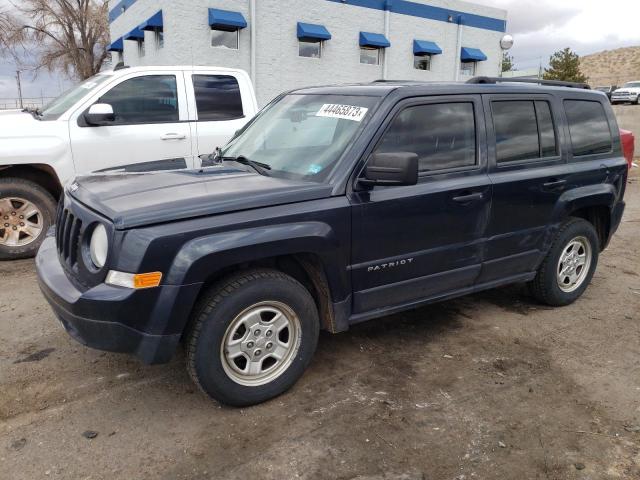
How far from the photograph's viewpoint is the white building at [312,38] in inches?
613

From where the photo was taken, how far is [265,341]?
3.04 meters

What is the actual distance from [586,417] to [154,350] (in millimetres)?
2430

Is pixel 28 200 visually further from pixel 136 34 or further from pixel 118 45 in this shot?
pixel 118 45

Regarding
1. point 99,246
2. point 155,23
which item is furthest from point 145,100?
point 155,23

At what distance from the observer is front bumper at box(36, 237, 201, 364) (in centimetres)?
263

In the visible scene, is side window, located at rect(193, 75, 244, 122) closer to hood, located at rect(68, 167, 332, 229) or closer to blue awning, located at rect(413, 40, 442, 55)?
hood, located at rect(68, 167, 332, 229)

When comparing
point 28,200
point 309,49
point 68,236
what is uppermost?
point 309,49

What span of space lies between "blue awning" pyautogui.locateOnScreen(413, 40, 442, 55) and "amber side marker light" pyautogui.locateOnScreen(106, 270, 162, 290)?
65.4 feet

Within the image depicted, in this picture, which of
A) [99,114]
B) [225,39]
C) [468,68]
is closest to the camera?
[99,114]

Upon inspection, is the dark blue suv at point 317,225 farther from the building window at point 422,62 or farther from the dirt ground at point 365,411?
the building window at point 422,62

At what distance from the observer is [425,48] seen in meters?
20.6

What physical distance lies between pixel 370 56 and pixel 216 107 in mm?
14659

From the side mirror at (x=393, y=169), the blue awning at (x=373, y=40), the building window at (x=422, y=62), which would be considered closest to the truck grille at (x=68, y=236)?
the side mirror at (x=393, y=169)

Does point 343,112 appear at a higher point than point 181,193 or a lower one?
higher
